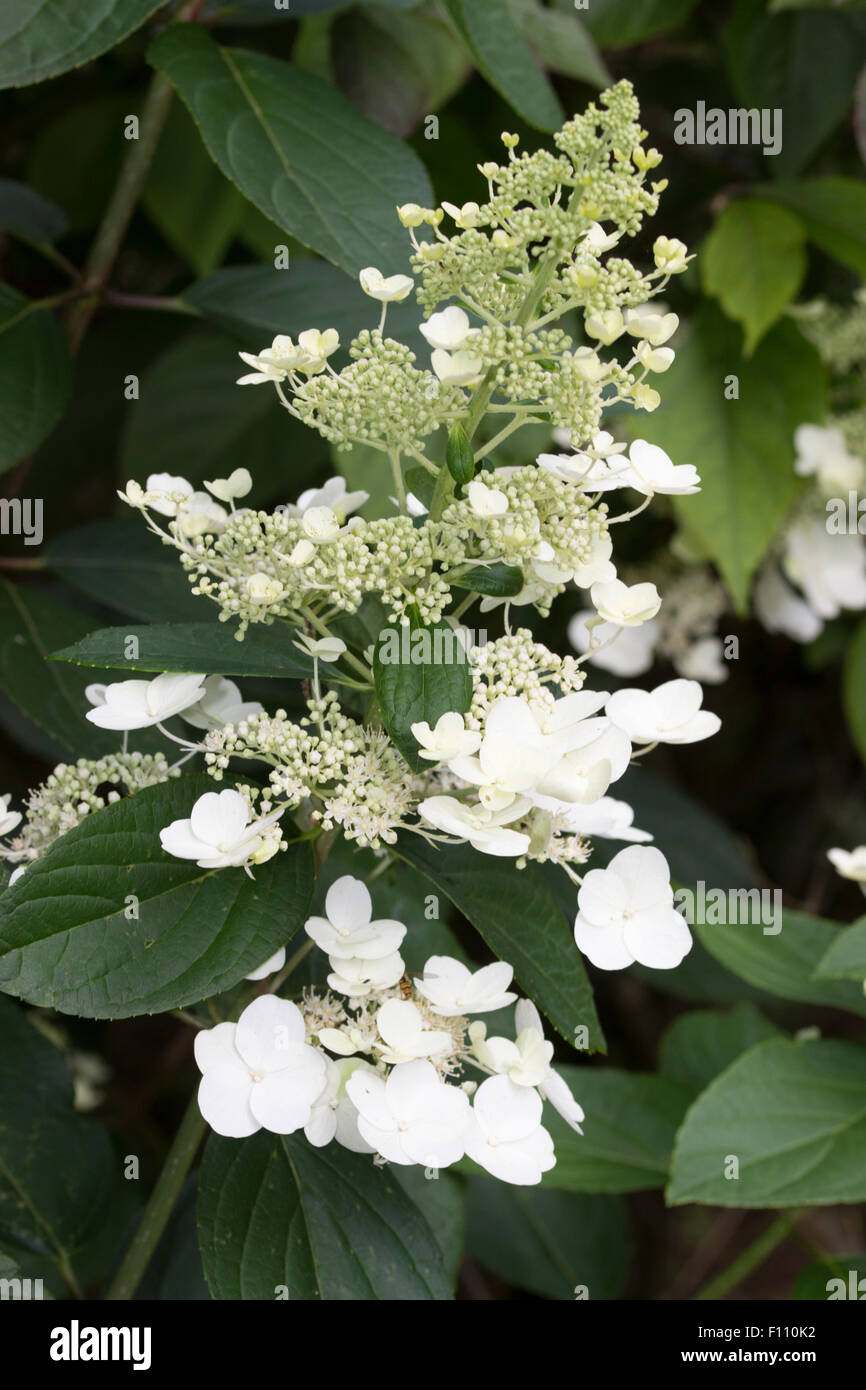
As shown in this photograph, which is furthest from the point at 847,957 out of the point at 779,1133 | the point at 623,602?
the point at 623,602

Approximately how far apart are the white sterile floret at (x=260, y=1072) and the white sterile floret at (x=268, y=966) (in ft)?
0.05

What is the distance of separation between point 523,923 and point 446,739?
0.16 m

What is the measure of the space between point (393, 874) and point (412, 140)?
2.97 ft

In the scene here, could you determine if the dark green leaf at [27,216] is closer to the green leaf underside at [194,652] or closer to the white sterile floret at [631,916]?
the green leaf underside at [194,652]

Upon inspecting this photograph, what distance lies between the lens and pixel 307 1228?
2.24 ft

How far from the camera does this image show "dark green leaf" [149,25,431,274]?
845 mm

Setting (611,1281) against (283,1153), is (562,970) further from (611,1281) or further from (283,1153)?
(611,1281)

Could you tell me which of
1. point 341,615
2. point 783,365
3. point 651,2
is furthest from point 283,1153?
point 651,2

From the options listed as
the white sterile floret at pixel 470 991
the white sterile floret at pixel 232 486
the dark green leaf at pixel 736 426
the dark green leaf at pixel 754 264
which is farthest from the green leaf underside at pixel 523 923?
the dark green leaf at pixel 754 264

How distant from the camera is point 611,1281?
146 cm

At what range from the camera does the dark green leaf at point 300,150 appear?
0.84m

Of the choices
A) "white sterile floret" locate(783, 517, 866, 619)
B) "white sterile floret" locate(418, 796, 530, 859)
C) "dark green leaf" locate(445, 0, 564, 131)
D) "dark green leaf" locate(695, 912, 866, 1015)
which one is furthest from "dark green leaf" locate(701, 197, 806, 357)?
"white sterile floret" locate(418, 796, 530, 859)

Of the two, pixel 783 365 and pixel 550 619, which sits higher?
pixel 783 365

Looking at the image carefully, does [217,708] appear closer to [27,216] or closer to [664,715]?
[664,715]
